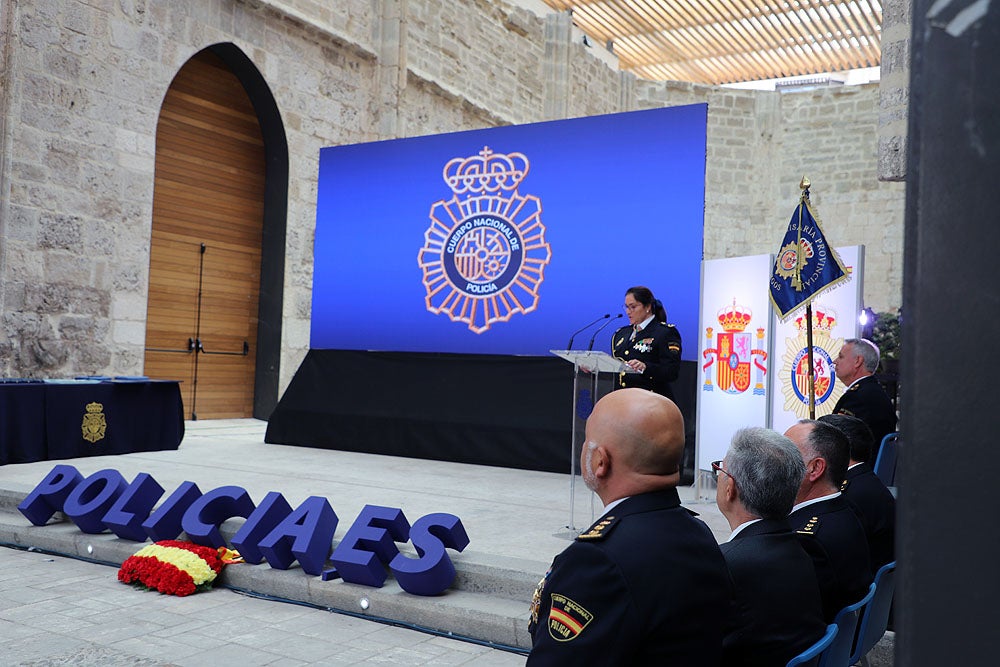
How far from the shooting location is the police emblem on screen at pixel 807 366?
5309 millimetres

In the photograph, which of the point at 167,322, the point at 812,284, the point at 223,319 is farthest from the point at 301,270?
the point at 812,284

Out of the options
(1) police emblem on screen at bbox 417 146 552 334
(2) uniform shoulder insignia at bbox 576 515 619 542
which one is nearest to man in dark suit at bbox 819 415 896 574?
(2) uniform shoulder insignia at bbox 576 515 619 542

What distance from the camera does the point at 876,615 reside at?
2332mm

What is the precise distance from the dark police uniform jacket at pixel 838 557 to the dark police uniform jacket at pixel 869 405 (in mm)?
1702

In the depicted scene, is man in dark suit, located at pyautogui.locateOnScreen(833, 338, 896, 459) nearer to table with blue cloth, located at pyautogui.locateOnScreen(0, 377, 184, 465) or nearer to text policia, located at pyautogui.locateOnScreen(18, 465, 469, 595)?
text policia, located at pyautogui.locateOnScreen(18, 465, 469, 595)

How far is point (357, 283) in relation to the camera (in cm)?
801

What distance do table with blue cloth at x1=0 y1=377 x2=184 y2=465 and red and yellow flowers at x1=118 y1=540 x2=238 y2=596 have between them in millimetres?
2708

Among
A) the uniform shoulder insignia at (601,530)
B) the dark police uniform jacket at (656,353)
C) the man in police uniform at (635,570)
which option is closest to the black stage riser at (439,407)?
the dark police uniform jacket at (656,353)

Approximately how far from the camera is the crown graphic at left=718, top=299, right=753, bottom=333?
5.41 m

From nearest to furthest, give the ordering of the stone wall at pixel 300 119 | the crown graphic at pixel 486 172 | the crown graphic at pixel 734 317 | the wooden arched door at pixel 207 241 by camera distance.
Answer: the crown graphic at pixel 734 317 → the crown graphic at pixel 486 172 → the stone wall at pixel 300 119 → the wooden arched door at pixel 207 241

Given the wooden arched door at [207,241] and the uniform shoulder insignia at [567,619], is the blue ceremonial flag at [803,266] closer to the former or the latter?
the uniform shoulder insignia at [567,619]

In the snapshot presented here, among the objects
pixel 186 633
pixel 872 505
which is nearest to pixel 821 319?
pixel 872 505

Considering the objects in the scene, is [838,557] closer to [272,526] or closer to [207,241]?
[272,526]

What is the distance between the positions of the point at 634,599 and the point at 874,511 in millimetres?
1745
